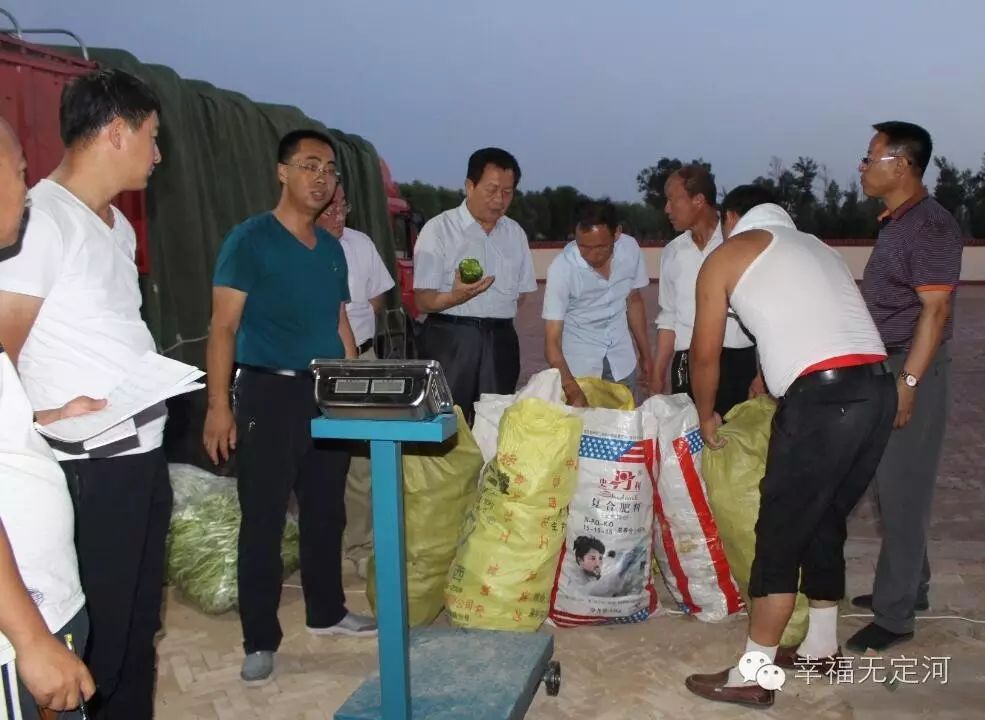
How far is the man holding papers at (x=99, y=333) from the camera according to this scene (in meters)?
1.91

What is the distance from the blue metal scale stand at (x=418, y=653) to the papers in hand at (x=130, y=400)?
402 mm

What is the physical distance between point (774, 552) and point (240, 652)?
1980 mm

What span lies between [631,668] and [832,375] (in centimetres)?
129

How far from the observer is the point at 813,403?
2.62 metres

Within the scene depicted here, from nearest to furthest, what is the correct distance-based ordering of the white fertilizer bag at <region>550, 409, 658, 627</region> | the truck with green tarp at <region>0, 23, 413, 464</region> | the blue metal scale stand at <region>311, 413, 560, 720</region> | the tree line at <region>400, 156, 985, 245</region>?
the blue metal scale stand at <region>311, 413, 560, 720</region> → the white fertilizer bag at <region>550, 409, 658, 627</region> → the truck with green tarp at <region>0, 23, 413, 464</region> → the tree line at <region>400, 156, 985, 245</region>

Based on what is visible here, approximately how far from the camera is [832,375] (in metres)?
2.61

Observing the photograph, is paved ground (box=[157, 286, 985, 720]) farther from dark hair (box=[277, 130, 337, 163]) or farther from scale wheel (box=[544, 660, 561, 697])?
dark hair (box=[277, 130, 337, 163])

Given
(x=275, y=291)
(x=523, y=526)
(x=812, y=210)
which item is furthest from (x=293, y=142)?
(x=812, y=210)

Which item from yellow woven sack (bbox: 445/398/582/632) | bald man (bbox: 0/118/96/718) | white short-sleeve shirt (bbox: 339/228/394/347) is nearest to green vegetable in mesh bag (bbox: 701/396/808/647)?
yellow woven sack (bbox: 445/398/582/632)

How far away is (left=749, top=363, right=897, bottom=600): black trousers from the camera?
2.61m

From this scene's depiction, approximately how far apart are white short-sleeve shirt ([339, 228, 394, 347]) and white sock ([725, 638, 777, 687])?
2606 mm

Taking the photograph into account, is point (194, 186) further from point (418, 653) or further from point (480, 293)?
point (418, 653)

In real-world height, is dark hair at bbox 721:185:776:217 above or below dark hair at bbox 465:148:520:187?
below

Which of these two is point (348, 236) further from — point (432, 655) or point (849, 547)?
point (849, 547)
